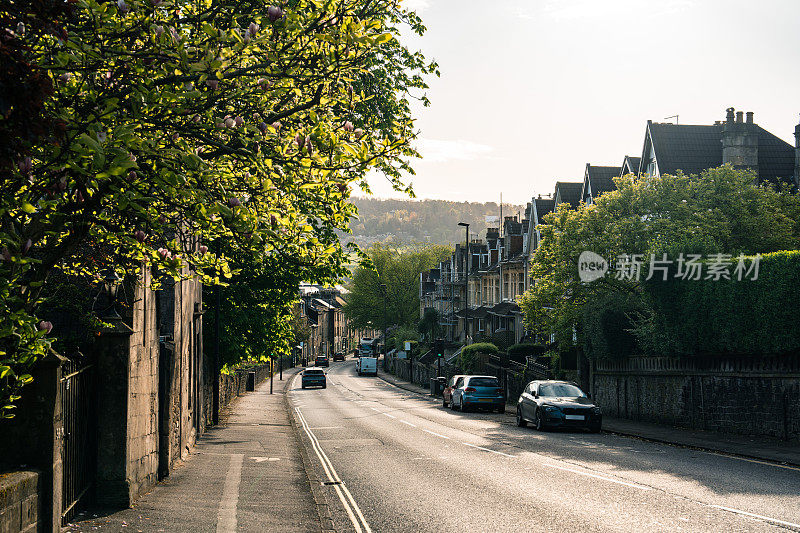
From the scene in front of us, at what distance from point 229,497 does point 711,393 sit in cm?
→ 1677

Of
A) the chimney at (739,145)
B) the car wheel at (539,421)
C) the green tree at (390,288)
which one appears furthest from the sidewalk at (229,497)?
the green tree at (390,288)

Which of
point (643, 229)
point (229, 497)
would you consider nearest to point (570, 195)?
point (643, 229)

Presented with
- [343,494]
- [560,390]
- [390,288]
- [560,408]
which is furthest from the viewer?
[390,288]

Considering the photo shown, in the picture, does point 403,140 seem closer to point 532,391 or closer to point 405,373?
point 532,391

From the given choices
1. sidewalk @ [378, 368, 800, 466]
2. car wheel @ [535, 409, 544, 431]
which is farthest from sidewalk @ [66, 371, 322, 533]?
sidewalk @ [378, 368, 800, 466]

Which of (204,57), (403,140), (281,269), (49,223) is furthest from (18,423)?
(281,269)

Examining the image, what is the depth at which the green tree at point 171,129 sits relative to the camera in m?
6.00

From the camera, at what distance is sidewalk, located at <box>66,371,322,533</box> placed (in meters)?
9.84

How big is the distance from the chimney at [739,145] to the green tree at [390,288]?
6986cm

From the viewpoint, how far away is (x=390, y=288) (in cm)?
11919

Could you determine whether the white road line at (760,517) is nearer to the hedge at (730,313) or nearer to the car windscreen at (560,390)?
the hedge at (730,313)

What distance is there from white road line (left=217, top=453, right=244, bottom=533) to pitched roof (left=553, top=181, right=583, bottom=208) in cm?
4048

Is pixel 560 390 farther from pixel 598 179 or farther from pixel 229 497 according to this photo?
pixel 598 179

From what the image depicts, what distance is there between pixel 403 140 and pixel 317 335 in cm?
13479
